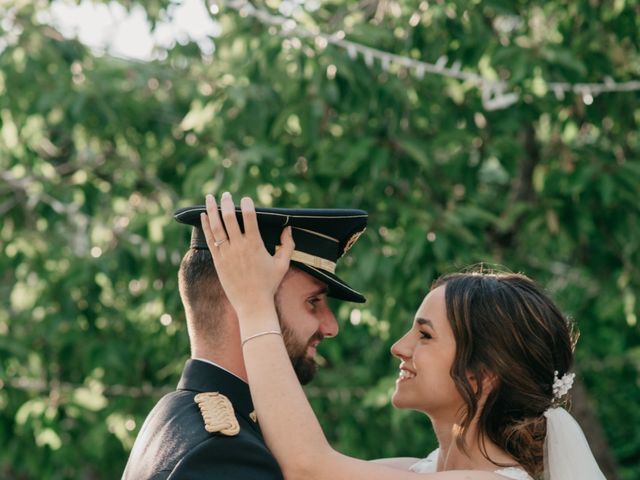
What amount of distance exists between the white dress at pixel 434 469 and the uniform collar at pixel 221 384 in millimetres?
845

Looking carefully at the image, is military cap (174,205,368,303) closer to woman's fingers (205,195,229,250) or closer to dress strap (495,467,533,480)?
woman's fingers (205,195,229,250)

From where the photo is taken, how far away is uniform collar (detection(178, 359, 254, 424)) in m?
3.02

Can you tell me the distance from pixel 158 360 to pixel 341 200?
1735 mm

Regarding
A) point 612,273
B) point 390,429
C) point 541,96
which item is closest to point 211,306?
point 541,96

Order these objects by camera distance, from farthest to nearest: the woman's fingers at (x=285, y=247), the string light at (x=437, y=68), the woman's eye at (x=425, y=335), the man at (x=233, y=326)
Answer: the string light at (x=437, y=68) < the woman's eye at (x=425, y=335) < the woman's fingers at (x=285, y=247) < the man at (x=233, y=326)

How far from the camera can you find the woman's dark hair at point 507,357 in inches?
137

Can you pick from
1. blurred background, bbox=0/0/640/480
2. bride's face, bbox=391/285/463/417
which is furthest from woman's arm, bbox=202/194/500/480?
blurred background, bbox=0/0/640/480

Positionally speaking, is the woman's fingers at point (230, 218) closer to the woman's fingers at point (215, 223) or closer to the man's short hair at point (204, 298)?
the woman's fingers at point (215, 223)

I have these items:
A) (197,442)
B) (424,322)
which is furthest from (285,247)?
(424,322)

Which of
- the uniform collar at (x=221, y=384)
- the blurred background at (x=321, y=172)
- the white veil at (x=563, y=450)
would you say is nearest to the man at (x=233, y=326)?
the uniform collar at (x=221, y=384)

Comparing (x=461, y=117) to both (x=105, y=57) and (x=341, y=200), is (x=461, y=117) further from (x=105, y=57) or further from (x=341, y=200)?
(x=105, y=57)

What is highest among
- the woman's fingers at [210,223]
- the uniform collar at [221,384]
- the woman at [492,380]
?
the woman's fingers at [210,223]

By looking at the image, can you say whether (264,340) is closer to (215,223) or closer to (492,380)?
(215,223)

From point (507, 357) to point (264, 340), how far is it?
2.81 feet
